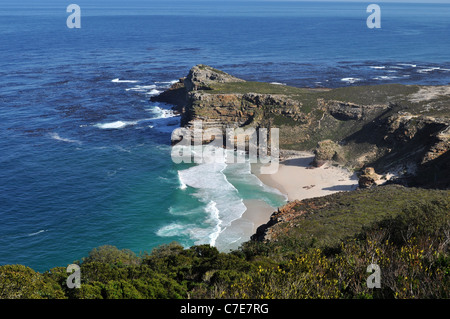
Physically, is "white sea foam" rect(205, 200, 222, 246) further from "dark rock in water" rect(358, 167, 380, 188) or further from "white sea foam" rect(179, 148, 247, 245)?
"dark rock in water" rect(358, 167, 380, 188)

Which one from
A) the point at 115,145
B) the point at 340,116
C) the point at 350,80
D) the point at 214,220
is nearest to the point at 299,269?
the point at 214,220

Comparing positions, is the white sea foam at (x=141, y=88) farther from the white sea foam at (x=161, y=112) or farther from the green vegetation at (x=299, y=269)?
the green vegetation at (x=299, y=269)

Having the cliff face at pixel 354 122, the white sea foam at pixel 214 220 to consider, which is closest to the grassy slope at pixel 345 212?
the cliff face at pixel 354 122

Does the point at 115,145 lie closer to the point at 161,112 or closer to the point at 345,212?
the point at 161,112

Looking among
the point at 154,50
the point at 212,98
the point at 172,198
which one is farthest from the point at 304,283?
the point at 154,50

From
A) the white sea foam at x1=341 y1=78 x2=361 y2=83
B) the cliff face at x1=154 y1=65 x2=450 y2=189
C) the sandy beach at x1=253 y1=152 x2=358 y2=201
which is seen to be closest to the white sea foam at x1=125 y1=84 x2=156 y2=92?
the cliff face at x1=154 y1=65 x2=450 y2=189
